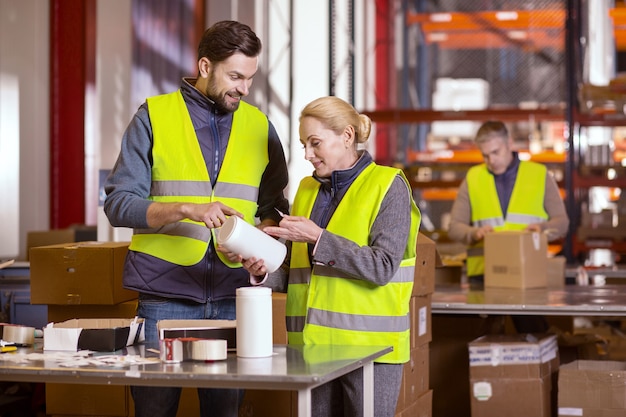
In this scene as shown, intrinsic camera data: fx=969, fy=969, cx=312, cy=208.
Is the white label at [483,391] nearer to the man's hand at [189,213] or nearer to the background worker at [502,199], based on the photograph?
the background worker at [502,199]

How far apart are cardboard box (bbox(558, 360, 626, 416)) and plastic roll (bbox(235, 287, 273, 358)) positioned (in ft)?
7.17

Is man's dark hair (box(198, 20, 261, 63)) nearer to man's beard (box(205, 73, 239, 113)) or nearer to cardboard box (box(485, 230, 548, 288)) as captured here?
man's beard (box(205, 73, 239, 113))

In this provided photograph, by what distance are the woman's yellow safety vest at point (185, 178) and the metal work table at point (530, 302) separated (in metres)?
1.78

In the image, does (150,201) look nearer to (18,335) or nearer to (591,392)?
(18,335)

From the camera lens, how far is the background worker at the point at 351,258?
289 centimetres

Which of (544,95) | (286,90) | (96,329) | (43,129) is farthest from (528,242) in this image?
(544,95)

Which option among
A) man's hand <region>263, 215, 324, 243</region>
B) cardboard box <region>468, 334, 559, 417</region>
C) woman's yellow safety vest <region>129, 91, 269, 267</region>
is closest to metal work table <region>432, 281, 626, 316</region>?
cardboard box <region>468, 334, 559, 417</region>

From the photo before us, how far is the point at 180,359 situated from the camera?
2.67m

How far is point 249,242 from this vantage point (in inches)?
110

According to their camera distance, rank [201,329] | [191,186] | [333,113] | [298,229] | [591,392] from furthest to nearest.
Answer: [591,392] < [191,186] < [333,113] < [298,229] < [201,329]

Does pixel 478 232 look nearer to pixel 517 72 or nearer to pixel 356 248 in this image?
pixel 356 248

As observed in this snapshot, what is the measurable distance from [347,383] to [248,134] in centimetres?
90

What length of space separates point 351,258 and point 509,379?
2.11 metres

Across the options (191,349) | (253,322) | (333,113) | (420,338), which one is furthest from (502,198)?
(191,349)
